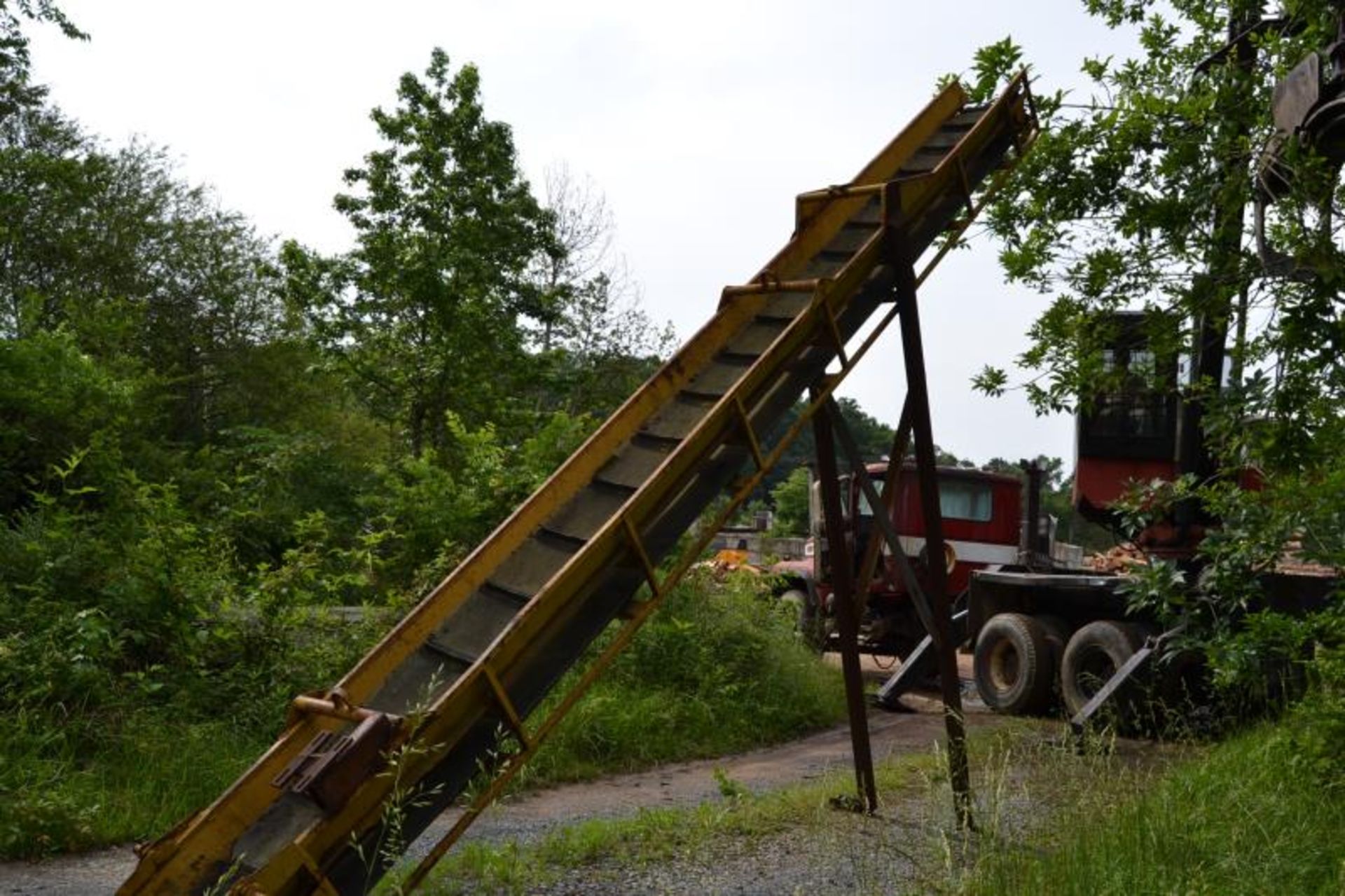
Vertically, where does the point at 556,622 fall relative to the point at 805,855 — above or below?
above

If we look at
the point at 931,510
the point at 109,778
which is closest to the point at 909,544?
the point at 931,510

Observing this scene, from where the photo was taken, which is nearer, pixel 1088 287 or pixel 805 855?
pixel 805 855

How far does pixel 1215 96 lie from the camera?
6.11 meters

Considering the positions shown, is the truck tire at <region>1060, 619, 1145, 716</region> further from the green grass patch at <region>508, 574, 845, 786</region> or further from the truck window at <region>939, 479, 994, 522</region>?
the truck window at <region>939, 479, 994, 522</region>

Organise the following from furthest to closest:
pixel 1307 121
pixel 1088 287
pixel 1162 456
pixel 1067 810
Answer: pixel 1162 456, pixel 1088 287, pixel 1067 810, pixel 1307 121

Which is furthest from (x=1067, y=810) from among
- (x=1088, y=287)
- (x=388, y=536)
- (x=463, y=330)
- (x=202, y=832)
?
(x=463, y=330)

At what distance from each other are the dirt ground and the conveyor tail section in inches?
61.6

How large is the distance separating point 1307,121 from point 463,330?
15451 mm

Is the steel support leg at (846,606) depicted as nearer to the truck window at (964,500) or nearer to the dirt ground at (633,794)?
the dirt ground at (633,794)

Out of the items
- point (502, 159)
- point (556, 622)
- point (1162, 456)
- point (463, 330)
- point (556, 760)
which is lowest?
point (556, 760)

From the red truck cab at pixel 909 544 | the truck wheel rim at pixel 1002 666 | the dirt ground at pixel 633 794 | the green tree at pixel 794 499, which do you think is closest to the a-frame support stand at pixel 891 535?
the dirt ground at pixel 633 794

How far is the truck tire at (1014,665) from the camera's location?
11.5 m

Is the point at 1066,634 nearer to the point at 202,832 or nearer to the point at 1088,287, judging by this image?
the point at 1088,287

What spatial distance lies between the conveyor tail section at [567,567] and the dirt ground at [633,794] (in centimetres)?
156
